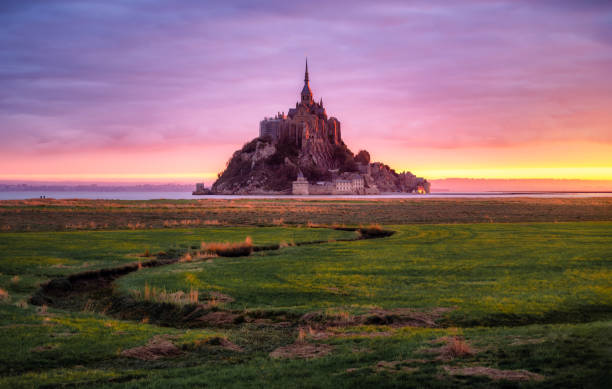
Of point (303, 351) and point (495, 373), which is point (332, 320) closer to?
point (303, 351)

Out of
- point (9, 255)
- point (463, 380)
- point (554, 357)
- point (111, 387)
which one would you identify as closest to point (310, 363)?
point (463, 380)

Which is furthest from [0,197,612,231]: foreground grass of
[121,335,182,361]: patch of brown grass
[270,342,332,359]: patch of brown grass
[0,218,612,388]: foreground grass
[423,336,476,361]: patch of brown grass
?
[423,336,476,361]: patch of brown grass

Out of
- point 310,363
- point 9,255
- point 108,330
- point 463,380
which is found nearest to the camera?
point 463,380

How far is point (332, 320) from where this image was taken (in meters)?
15.7

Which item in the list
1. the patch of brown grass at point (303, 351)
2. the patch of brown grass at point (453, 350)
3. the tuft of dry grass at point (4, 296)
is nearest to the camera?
the patch of brown grass at point (453, 350)

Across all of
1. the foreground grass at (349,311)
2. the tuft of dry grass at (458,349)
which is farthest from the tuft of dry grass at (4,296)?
the tuft of dry grass at (458,349)

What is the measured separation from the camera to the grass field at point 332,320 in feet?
33.0

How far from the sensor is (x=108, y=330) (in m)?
14.3

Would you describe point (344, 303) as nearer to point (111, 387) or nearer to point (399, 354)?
point (399, 354)

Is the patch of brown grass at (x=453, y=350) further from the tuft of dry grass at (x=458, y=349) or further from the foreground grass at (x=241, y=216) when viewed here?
the foreground grass at (x=241, y=216)

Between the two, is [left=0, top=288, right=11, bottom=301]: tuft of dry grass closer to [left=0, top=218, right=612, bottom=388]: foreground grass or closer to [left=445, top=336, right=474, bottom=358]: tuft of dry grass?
[left=0, top=218, right=612, bottom=388]: foreground grass

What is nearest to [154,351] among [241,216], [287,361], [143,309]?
[287,361]

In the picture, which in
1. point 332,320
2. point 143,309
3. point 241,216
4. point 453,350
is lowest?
point 143,309

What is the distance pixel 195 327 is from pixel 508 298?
11.2 meters
